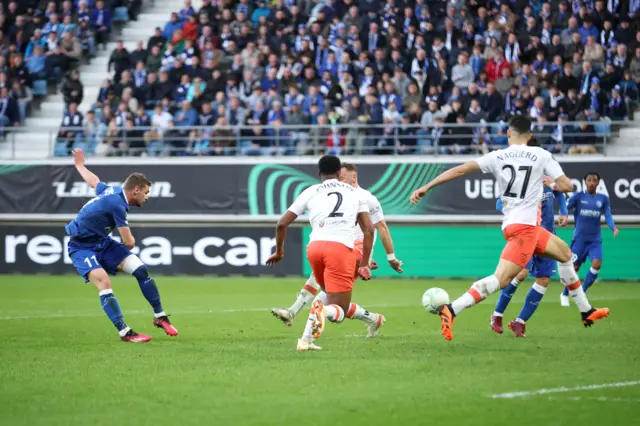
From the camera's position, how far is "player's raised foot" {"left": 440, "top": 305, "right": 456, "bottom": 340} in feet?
35.0

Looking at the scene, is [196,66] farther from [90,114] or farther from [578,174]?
[578,174]

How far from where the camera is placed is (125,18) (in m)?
32.5

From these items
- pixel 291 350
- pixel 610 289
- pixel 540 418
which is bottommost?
pixel 610 289

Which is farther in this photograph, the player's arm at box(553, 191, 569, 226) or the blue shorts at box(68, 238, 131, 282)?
the player's arm at box(553, 191, 569, 226)

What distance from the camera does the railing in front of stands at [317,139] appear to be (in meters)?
24.2

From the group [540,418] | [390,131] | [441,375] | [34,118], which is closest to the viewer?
[540,418]

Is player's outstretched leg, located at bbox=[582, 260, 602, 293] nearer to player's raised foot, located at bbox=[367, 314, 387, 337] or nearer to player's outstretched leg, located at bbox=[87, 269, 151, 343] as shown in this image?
player's raised foot, located at bbox=[367, 314, 387, 337]

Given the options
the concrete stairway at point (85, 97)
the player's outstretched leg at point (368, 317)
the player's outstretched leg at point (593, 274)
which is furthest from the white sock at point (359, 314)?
the concrete stairway at point (85, 97)

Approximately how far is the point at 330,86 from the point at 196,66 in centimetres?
395

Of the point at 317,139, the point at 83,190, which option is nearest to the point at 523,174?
the point at 317,139

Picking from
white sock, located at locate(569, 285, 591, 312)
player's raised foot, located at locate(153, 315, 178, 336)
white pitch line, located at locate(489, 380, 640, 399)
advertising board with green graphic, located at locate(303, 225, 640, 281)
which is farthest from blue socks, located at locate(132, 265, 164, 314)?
advertising board with green graphic, located at locate(303, 225, 640, 281)

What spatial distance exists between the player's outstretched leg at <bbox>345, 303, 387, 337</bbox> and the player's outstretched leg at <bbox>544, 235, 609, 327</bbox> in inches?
80.3

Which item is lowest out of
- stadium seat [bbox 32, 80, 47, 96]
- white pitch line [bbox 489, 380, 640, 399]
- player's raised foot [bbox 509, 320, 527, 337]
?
player's raised foot [bbox 509, 320, 527, 337]

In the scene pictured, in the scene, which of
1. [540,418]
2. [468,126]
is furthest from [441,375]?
[468,126]
